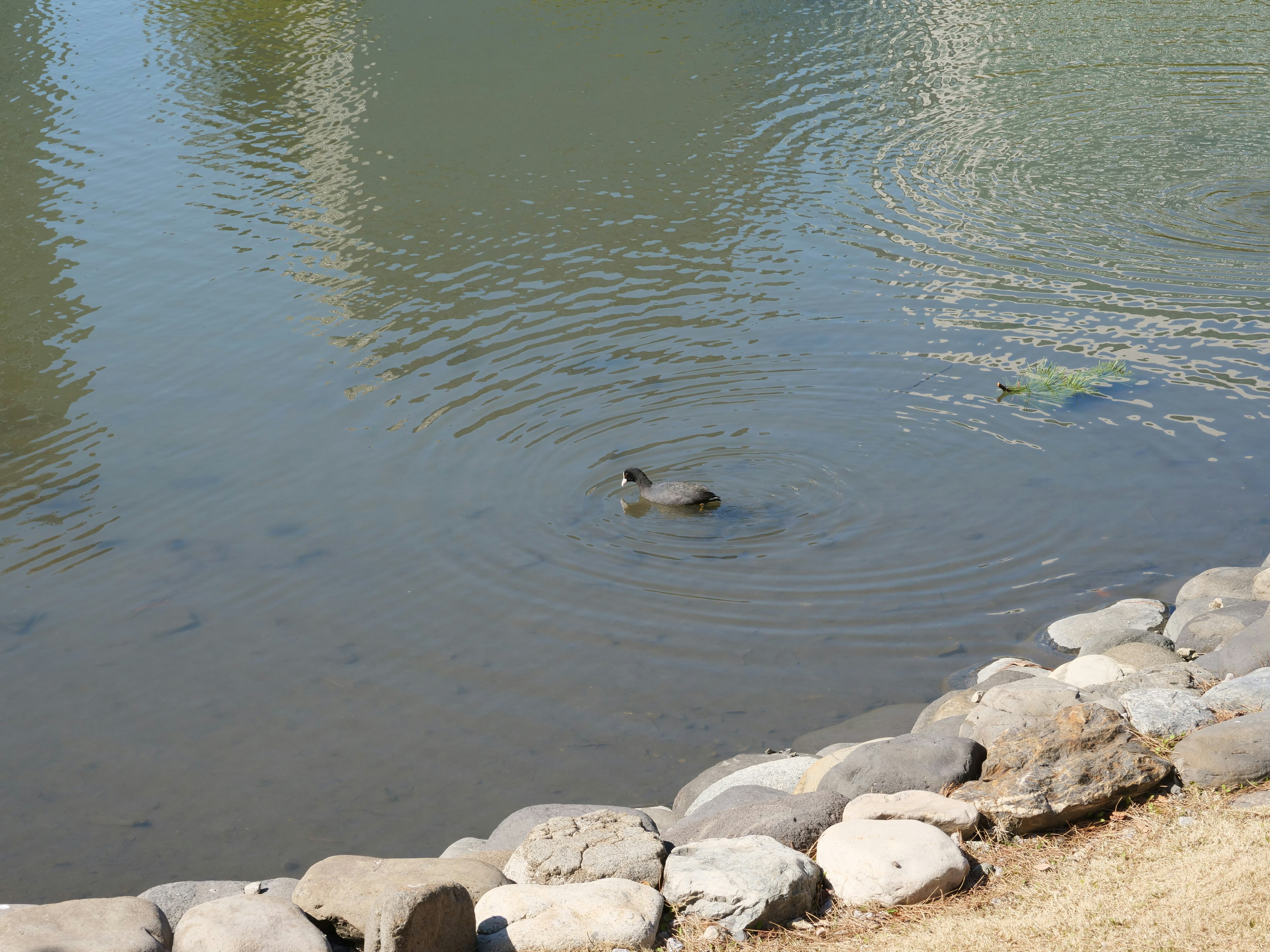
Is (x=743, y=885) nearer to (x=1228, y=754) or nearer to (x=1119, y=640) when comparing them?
(x=1228, y=754)

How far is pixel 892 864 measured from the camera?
5.93 metres

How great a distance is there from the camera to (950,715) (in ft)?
27.3

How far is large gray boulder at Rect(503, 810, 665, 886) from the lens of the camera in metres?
6.32

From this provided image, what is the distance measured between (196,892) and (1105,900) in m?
5.75

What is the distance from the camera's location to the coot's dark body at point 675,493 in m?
12.1

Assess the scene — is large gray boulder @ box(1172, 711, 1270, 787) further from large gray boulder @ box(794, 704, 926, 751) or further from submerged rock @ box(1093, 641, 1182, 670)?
large gray boulder @ box(794, 704, 926, 751)

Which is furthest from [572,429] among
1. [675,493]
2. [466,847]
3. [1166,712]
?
[1166,712]

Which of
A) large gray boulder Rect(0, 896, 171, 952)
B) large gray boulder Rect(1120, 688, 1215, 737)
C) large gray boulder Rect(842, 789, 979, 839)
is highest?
large gray boulder Rect(1120, 688, 1215, 737)

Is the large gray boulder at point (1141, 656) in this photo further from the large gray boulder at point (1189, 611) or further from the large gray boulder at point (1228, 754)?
the large gray boulder at point (1228, 754)

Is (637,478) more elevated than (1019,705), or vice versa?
(1019,705)

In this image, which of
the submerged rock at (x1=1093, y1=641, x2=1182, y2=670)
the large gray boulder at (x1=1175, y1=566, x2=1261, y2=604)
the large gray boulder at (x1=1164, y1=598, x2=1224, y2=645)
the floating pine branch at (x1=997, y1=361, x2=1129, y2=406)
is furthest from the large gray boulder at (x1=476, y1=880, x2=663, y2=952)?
the floating pine branch at (x1=997, y1=361, x2=1129, y2=406)

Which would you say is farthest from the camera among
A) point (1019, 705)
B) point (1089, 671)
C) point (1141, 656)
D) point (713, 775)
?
point (1141, 656)

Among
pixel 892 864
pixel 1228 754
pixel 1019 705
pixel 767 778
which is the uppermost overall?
pixel 1228 754

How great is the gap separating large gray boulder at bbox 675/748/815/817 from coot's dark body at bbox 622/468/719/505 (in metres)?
3.90
